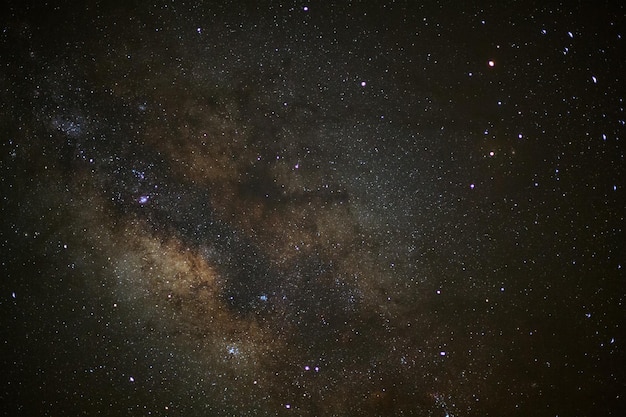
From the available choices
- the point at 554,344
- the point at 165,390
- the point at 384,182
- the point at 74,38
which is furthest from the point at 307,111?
the point at 554,344

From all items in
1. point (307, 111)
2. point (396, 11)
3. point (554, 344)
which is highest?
point (396, 11)

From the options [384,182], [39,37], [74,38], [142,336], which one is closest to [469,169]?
[384,182]

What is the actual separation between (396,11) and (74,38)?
1128mm

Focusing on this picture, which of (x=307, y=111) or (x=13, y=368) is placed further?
(x=13, y=368)

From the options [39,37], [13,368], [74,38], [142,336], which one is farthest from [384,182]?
[13,368]

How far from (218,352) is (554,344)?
1.23 meters

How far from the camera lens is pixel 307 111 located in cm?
123

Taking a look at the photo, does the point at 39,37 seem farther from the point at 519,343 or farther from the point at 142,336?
the point at 519,343

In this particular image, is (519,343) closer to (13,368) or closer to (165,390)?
(165,390)

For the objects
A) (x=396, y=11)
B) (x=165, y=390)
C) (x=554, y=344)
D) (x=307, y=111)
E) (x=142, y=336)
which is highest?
(x=396, y=11)

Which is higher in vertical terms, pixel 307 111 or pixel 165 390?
pixel 307 111

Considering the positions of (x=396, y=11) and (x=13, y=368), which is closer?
(x=396, y=11)

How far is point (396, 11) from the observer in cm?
125

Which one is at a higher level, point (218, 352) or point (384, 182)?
point (384, 182)
